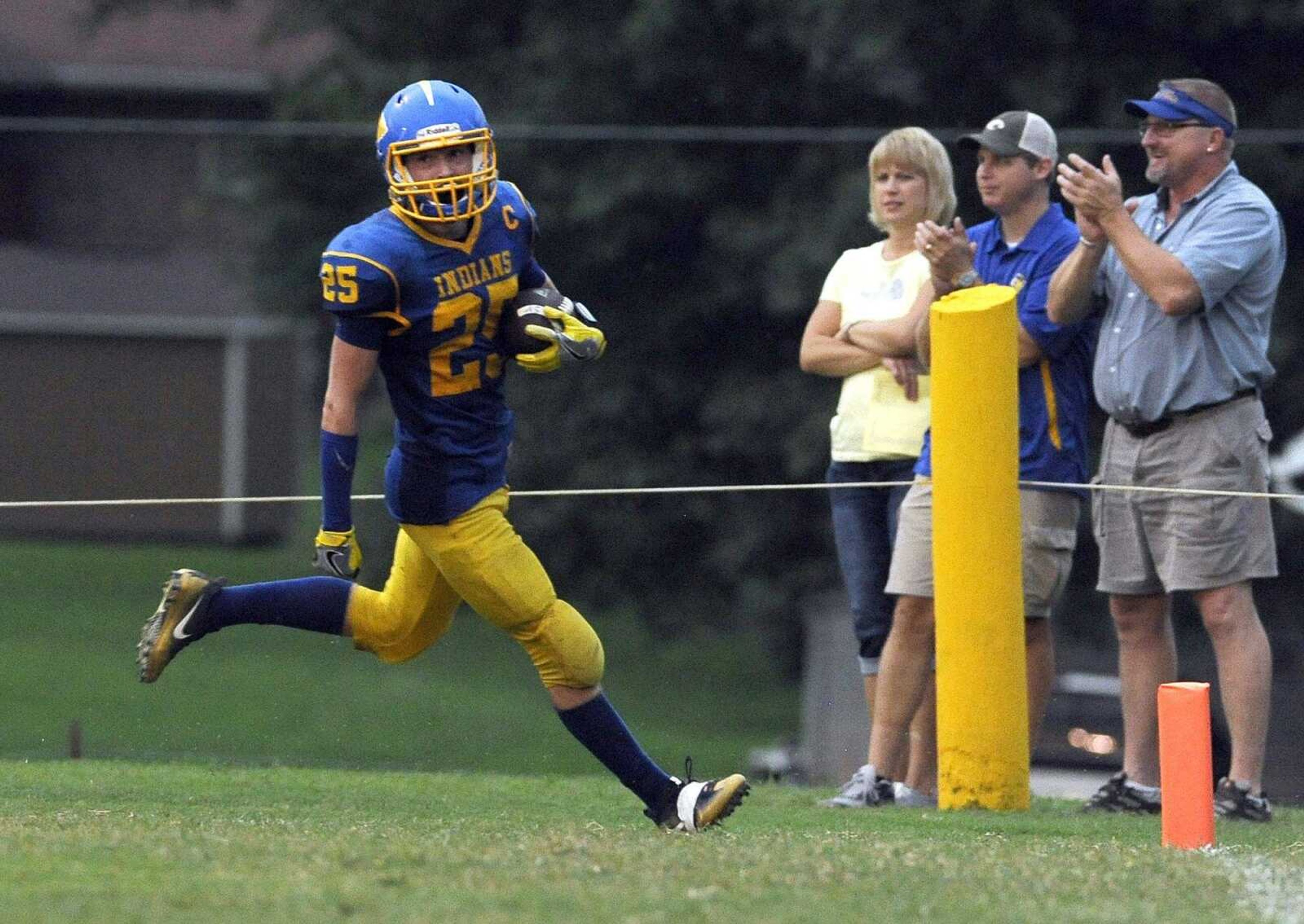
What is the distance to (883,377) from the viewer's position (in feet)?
27.2

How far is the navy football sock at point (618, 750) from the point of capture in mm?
6773

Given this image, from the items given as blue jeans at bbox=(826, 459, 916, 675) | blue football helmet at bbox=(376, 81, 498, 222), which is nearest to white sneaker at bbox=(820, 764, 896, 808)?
blue jeans at bbox=(826, 459, 916, 675)

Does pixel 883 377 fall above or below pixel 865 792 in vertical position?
above

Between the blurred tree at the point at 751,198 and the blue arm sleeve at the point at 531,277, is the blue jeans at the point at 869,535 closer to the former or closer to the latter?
the blue arm sleeve at the point at 531,277

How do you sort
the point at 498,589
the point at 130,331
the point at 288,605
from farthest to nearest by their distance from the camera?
the point at 130,331, the point at 288,605, the point at 498,589

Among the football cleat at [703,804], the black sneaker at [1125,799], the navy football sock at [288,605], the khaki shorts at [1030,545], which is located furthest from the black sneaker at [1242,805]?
the navy football sock at [288,605]

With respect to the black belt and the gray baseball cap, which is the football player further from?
the black belt

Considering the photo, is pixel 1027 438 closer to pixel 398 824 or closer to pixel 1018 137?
pixel 1018 137

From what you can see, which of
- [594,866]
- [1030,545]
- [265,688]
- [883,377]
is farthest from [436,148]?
[265,688]

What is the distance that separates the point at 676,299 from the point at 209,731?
21.1 ft

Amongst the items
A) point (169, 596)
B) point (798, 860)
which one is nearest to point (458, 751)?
point (169, 596)

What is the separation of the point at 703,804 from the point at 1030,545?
1.86 m

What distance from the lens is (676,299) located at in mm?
15727

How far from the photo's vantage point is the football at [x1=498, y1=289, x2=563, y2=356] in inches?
265
